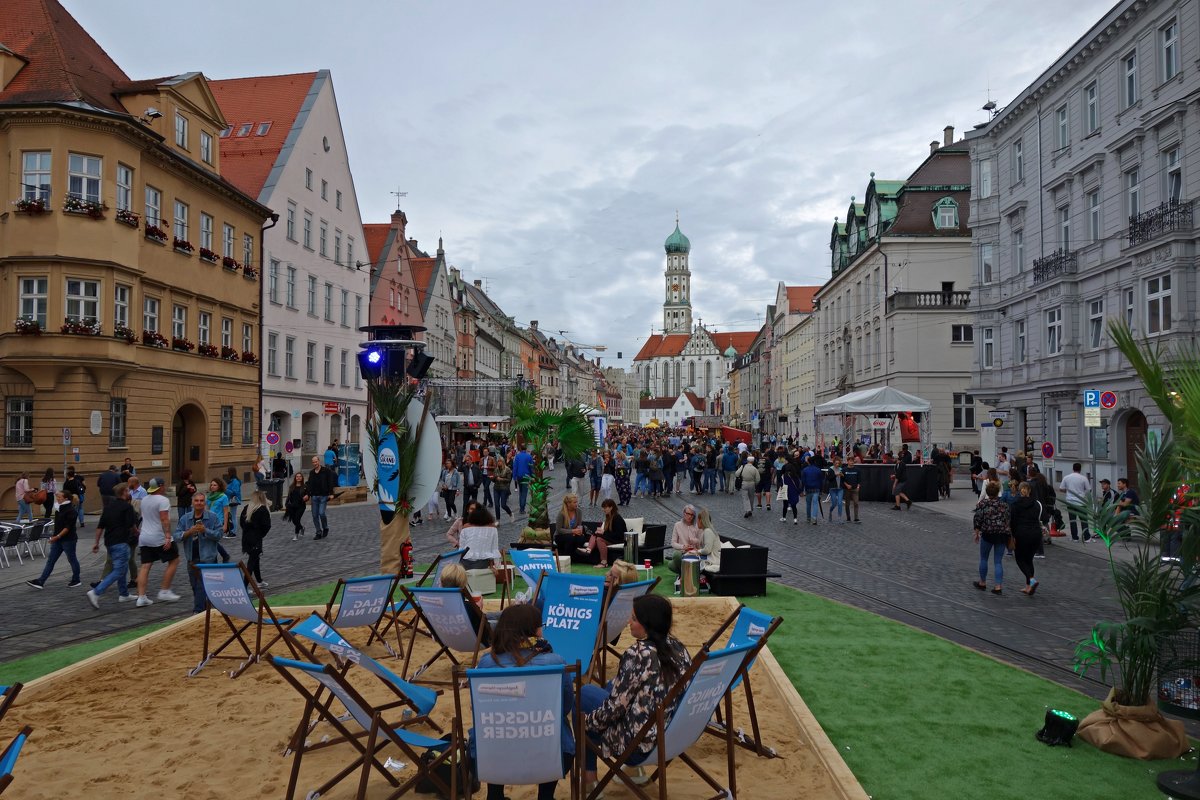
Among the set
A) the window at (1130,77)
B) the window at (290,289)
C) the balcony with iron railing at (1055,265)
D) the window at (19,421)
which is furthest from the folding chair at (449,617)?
the window at (290,289)

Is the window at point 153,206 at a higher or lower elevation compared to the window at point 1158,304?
higher

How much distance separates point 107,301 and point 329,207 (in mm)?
20090

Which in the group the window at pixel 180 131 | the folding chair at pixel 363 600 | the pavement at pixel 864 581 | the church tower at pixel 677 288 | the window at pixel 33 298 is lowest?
the pavement at pixel 864 581

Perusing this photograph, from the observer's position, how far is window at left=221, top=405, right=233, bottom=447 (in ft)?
104

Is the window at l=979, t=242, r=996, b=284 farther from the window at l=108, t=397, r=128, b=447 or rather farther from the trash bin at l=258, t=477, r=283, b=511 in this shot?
the window at l=108, t=397, r=128, b=447

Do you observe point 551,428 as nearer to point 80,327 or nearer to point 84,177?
point 80,327

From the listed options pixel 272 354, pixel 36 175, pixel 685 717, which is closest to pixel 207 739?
pixel 685 717

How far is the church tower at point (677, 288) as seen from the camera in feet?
642

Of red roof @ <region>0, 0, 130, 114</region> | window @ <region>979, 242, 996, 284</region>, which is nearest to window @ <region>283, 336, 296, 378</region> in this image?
red roof @ <region>0, 0, 130, 114</region>

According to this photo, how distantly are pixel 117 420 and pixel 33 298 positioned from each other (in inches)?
162

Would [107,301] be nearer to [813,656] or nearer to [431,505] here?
[431,505]

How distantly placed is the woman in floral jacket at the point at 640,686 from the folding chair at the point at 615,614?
2124 mm

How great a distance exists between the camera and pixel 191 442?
3017 cm

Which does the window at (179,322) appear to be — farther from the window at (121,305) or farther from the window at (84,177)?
the window at (84,177)
